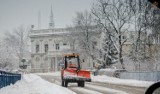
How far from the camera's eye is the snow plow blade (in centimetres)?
2596

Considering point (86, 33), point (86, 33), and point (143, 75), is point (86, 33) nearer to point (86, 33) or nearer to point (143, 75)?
point (86, 33)

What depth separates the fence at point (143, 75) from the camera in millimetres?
33344

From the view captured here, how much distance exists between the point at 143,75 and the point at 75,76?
12894 mm

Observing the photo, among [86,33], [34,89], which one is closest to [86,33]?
[86,33]

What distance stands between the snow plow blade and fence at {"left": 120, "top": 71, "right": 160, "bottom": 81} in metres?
8.66

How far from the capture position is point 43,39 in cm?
12250

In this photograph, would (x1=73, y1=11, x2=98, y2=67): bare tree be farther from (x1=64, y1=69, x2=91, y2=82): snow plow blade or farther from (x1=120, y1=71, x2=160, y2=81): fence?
(x1=64, y1=69, x2=91, y2=82): snow plow blade

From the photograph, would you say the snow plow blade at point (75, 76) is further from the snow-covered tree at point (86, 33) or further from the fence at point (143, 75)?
the snow-covered tree at point (86, 33)

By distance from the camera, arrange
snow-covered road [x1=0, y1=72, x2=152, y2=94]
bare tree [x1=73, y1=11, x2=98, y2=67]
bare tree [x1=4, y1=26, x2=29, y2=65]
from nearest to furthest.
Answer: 1. snow-covered road [x1=0, y1=72, x2=152, y2=94]
2. bare tree [x1=73, y1=11, x2=98, y2=67]
3. bare tree [x1=4, y1=26, x2=29, y2=65]

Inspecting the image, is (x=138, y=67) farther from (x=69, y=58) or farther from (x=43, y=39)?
(x=43, y=39)

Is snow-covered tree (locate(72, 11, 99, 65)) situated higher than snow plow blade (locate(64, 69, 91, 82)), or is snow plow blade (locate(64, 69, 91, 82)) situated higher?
snow-covered tree (locate(72, 11, 99, 65))

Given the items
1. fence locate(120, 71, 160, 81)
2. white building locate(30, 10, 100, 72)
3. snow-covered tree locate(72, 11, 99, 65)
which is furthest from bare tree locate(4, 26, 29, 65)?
fence locate(120, 71, 160, 81)

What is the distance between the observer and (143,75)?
36.9 meters

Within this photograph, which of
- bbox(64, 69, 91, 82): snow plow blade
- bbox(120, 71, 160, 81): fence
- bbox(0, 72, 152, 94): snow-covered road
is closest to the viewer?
bbox(0, 72, 152, 94): snow-covered road
